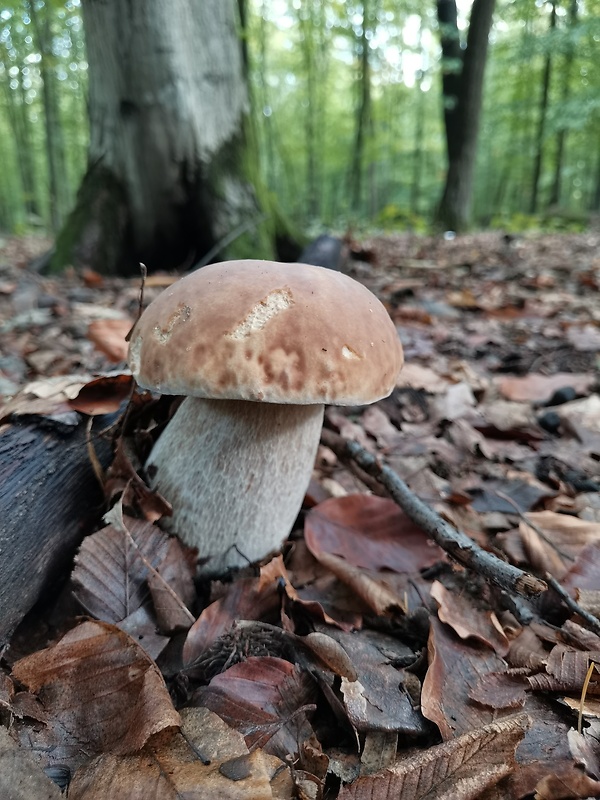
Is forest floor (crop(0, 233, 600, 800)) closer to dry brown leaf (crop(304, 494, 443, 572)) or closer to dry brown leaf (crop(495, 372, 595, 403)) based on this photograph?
dry brown leaf (crop(304, 494, 443, 572))

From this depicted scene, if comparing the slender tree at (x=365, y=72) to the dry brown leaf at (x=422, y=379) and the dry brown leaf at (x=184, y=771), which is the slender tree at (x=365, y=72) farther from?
the dry brown leaf at (x=184, y=771)

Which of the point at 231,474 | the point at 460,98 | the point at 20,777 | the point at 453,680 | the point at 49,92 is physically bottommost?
the point at 453,680

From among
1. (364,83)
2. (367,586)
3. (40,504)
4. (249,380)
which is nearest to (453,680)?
(367,586)

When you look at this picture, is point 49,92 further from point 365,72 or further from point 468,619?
point 468,619

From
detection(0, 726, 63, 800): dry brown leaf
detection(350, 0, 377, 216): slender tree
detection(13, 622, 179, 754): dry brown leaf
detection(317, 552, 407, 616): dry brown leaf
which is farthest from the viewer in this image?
detection(350, 0, 377, 216): slender tree

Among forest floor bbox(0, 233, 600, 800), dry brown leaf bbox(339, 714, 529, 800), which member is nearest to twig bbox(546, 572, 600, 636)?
forest floor bbox(0, 233, 600, 800)

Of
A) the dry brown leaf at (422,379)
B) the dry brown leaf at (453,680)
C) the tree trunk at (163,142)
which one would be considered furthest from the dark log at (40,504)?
the tree trunk at (163,142)
